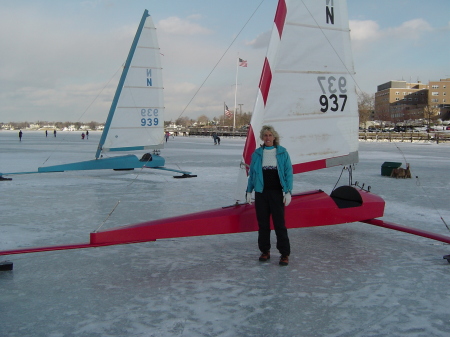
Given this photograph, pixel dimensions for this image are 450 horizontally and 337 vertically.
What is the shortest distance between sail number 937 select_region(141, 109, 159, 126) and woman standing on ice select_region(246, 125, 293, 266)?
768 cm

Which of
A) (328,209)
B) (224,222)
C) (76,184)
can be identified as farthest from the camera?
(76,184)

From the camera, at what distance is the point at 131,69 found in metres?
10.7

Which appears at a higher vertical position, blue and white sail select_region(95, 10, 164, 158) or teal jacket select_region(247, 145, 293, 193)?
blue and white sail select_region(95, 10, 164, 158)

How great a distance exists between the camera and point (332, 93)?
4.75 m

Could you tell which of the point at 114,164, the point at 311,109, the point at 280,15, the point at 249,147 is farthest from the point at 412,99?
the point at 249,147

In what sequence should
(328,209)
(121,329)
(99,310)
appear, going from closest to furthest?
(121,329) < (99,310) < (328,209)

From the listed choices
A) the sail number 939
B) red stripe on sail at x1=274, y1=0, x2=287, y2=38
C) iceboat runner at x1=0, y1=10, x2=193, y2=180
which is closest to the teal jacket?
the sail number 939

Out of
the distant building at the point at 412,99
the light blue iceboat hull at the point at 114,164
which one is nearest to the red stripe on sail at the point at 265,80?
the light blue iceboat hull at the point at 114,164

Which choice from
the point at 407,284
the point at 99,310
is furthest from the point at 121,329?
the point at 407,284

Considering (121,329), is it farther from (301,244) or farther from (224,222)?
(301,244)

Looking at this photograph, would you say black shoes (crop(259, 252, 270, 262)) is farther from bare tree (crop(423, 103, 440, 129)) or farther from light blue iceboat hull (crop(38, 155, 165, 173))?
bare tree (crop(423, 103, 440, 129))

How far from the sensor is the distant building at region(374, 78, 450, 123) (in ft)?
327

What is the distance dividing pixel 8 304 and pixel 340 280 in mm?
2611

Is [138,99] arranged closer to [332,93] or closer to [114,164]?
[114,164]
